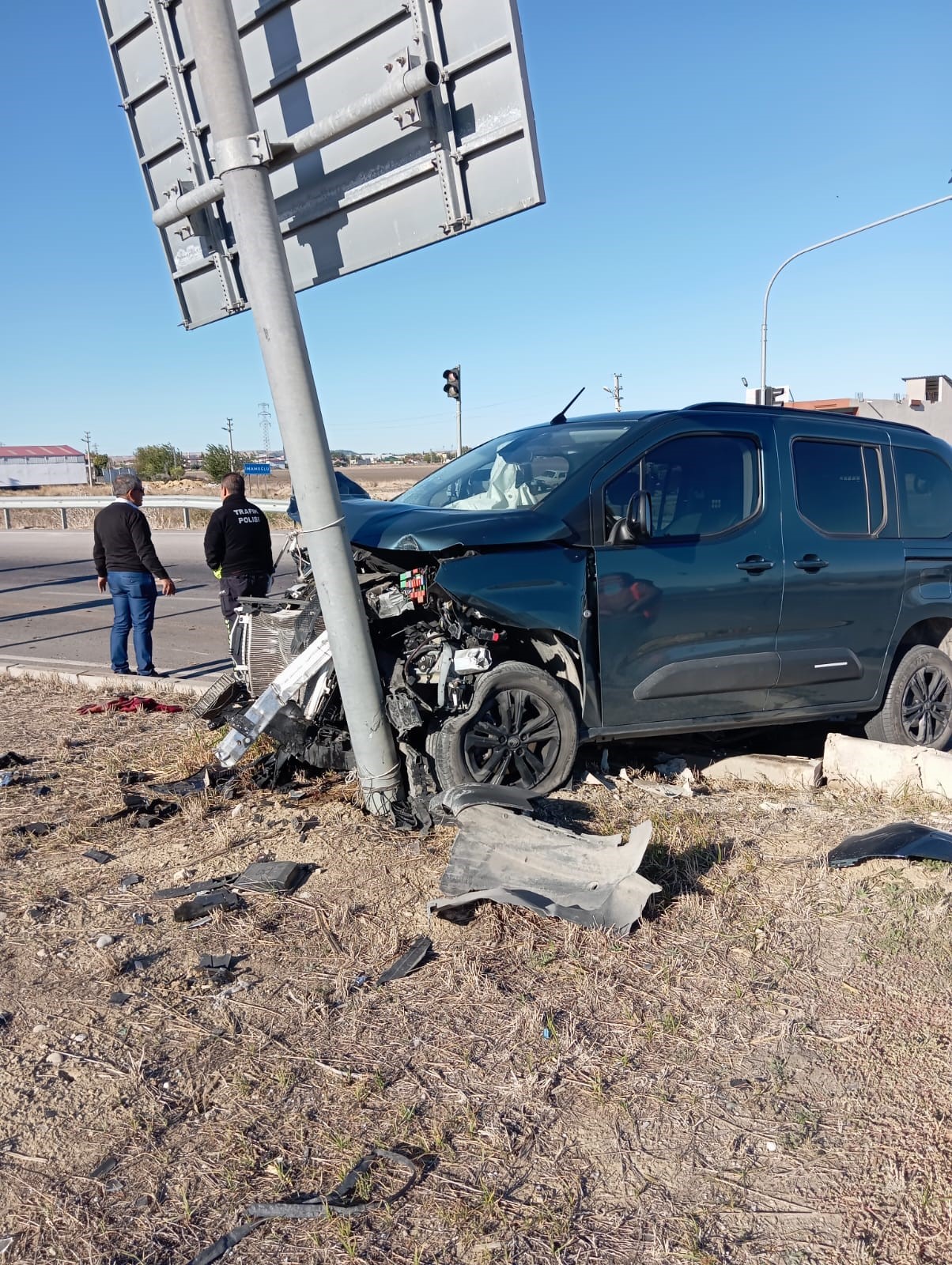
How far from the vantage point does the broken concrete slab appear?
5.20 m

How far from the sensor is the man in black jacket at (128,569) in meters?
8.55

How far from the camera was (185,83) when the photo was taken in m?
5.26

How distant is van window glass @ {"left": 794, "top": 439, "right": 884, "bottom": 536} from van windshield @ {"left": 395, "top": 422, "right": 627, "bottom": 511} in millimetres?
1229

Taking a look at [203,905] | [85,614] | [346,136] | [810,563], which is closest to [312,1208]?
[203,905]

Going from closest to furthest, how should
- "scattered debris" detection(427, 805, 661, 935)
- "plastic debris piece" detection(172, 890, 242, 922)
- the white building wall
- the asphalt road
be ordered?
1. "scattered debris" detection(427, 805, 661, 935)
2. "plastic debris piece" detection(172, 890, 242, 922)
3. the asphalt road
4. the white building wall

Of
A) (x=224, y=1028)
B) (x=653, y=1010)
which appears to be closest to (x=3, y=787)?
(x=224, y=1028)

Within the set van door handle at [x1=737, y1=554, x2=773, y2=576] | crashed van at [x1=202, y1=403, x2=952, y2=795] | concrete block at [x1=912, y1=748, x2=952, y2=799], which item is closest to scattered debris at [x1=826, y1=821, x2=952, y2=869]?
concrete block at [x1=912, y1=748, x2=952, y2=799]

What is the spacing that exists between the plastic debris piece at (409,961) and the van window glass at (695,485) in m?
2.38

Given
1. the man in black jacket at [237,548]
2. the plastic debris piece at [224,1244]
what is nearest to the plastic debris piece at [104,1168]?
the plastic debris piece at [224,1244]

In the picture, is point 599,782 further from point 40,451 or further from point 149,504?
point 40,451

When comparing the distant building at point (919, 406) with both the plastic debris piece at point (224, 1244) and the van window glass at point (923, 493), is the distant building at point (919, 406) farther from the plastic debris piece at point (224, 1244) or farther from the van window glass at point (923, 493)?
the plastic debris piece at point (224, 1244)

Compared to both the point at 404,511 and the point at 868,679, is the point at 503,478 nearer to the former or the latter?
the point at 404,511

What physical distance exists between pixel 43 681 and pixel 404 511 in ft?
15.0

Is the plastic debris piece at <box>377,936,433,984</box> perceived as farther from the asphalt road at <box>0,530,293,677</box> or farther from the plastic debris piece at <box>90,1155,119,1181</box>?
the asphalt road at <box>0,530,293,677</box>
